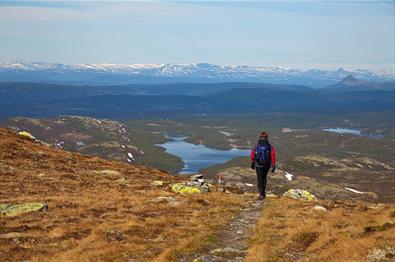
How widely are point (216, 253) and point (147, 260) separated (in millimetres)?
3067

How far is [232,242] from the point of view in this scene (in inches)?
963

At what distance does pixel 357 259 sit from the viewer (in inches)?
722

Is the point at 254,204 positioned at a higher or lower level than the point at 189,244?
lower

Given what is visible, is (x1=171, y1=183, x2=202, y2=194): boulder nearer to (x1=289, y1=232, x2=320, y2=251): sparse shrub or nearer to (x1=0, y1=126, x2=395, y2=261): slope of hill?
(x1=0, y1=126, x2=395, y2=261): slope of hill

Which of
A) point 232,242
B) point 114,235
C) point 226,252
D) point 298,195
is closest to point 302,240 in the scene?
point 232,242

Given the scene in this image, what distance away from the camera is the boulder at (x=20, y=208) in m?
29.1

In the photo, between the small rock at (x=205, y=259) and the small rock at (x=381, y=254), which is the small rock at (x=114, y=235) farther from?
the small rock at (x=381, y=254)

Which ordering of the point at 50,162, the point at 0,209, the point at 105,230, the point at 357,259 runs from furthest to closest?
the point at 50,162 → the point at 0,209 → the point at 105,230 → the point at 357,259

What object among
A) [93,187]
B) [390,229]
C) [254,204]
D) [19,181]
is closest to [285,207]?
[254,204]

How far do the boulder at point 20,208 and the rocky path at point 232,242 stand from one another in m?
11.6

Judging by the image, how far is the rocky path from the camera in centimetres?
2104

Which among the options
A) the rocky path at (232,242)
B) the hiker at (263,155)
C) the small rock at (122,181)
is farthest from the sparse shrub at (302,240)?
the small rock at (122,181)

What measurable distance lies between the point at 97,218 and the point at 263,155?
13.8 m

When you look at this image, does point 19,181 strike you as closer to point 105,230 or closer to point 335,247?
point 105,230
